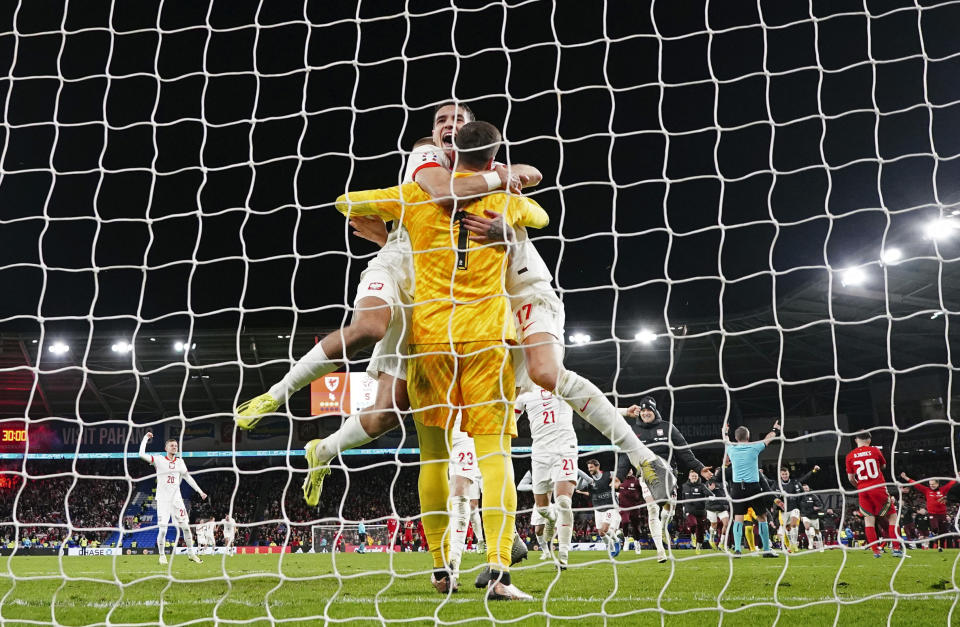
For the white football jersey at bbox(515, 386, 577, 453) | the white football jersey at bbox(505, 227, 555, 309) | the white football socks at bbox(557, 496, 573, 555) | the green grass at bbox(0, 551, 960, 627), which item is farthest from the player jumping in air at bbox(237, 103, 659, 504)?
the white football jersey at bbox(515, 386, 577, 453)

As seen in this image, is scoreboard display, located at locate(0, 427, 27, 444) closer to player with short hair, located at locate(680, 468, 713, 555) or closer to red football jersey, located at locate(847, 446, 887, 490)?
player with short hair, located at locate(680, 468, 713, 555)

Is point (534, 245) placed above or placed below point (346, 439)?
below

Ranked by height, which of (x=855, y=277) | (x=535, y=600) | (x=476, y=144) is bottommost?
(x=855, y=277)

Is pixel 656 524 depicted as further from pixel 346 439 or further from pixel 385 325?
pixel 385 325

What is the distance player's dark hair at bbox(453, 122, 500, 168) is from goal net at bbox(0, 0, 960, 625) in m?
0.31

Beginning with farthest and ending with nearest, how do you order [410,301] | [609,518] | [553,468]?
[609,518], [553,468], [410,301]

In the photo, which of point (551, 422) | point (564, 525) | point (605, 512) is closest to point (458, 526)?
point (564, 525)

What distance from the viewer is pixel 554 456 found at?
7.48m

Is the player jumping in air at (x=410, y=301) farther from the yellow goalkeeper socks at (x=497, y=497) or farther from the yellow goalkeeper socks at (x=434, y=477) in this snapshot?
the yellow goalkeeper socks at (x=497, y=497)

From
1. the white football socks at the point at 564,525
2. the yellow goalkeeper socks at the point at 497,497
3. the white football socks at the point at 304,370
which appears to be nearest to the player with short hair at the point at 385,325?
the white football socks at the point at 304,370

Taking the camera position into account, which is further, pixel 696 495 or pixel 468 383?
pixel 696 495

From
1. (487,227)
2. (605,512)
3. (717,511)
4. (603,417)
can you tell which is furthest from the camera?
(717,511)

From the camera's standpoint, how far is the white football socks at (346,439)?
4.84m

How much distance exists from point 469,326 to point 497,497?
90 cm
